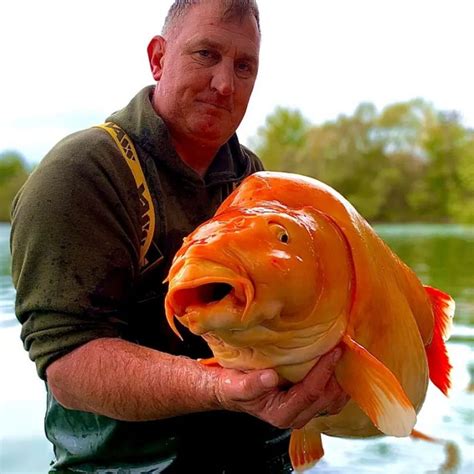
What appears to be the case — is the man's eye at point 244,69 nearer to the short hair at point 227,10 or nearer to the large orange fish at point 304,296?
the short hair at point 227,10

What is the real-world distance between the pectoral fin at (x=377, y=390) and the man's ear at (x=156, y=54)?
1.35 metres

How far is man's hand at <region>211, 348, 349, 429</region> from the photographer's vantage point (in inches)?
54.6

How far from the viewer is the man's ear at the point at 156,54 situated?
94.5 inches

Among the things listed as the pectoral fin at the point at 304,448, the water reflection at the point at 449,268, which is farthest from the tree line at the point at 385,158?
the pectoral fin at the point at 304,448

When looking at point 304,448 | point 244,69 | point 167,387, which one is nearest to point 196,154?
point 244,69

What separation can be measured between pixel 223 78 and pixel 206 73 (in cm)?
6

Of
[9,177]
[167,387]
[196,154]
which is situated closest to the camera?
[167,387]

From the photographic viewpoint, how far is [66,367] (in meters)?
1.95

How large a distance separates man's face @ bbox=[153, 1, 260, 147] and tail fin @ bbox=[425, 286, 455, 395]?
2.72ft

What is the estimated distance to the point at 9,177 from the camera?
27.4 m

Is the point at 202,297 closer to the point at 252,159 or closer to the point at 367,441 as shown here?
the point at 252,159

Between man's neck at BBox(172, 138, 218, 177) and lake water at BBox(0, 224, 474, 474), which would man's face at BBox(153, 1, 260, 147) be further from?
lake water at BBox(0, 224, 474, 474)

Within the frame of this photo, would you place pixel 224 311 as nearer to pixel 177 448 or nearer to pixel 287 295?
pixel 287 295

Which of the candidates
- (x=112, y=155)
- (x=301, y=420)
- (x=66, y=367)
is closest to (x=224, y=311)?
(x=301, y=420)
